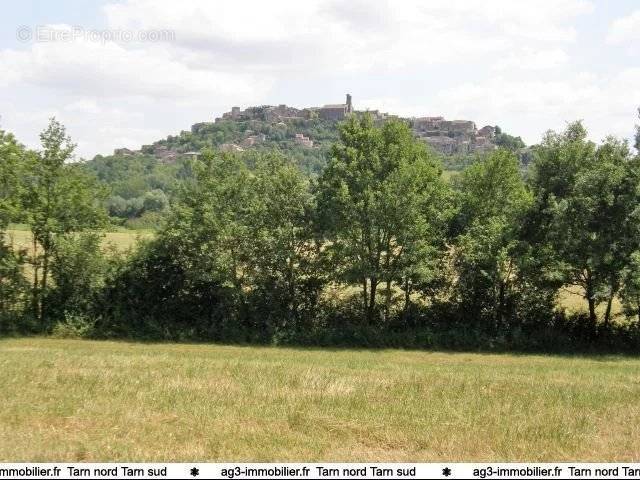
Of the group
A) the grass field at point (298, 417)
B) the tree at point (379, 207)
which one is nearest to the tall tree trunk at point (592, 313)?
the tree at point (379, 207)

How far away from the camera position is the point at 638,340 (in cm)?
3055

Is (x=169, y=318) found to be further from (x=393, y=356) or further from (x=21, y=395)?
(x=21, y=395)

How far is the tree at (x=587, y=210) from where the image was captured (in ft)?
94.3

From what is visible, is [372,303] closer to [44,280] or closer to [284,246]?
[284,246]

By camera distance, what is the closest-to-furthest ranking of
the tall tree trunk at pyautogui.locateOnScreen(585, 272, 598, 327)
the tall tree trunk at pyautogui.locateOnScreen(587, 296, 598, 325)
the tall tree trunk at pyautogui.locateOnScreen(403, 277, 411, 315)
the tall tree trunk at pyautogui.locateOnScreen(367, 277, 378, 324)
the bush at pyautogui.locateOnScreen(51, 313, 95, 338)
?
1. the tall tree trunk at pyautogui.locateOnScreen(585, 272, 598, 327)
2. the tall tree trunk at pyautogui.locateOnScreen(587, 296, 598, 325)
3. the bush at pyautogui.locateOnScreen(51, 313, 95, 338)
4. the tall tree trunk at pyautogui.locateOnScreen(403, 277, 411, 315)
5. the tall tree trunk at pyautogui.locateOnScreen(367, 277, 378, 324)

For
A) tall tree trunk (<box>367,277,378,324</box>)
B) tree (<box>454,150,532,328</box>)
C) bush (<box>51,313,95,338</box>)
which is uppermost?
tree (<box>454,150,532,328</box>)

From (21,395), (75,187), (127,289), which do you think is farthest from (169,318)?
(21,395)

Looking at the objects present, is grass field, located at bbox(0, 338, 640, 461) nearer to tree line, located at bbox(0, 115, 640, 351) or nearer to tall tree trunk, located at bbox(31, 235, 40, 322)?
tree line, located at bbox(0, 115, 640, 351)

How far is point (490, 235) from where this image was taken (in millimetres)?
Answer: 32000

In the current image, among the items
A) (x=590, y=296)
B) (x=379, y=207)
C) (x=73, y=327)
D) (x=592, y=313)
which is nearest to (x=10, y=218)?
(x=73, y=327)

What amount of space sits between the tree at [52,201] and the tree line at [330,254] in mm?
86

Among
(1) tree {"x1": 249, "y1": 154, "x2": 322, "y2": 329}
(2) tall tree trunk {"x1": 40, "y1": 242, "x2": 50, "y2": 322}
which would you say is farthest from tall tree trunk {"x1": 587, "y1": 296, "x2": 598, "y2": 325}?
(2) tall tree trunk {"x1": 40, "y1": 242, "x2": 50, "y2": 322}

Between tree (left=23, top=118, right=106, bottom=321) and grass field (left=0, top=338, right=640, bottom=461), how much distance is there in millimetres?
19919

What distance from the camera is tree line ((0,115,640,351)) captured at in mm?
31797
